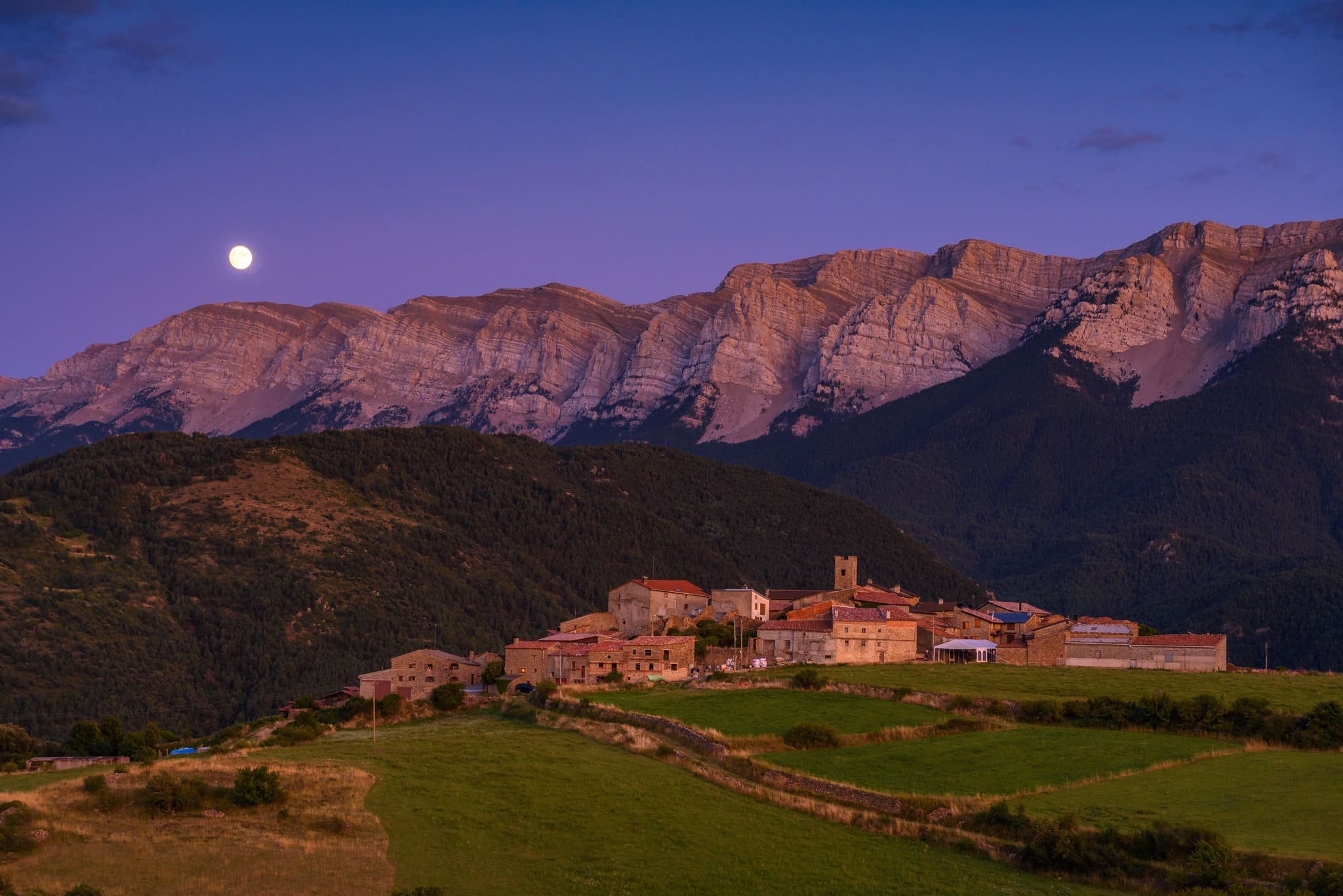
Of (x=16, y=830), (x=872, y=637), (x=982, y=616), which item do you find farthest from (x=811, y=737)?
(x=982, y=616)

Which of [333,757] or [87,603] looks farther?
[87,603]

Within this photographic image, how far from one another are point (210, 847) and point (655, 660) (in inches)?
1811

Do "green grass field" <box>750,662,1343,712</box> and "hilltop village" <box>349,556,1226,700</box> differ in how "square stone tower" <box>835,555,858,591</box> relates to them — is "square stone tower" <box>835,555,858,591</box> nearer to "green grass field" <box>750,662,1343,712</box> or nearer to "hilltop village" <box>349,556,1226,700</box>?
"hilltop village" <box>349,556,1226,700</box>

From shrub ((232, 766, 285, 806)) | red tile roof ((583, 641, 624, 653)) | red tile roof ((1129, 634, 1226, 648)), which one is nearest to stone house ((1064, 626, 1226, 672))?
red tile roof ((1129, 634, 1226, 648))

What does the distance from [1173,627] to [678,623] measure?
365 ft

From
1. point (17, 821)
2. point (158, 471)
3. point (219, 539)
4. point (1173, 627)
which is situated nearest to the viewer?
point (17, 821)

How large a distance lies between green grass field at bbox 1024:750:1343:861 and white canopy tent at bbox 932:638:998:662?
34958 mm

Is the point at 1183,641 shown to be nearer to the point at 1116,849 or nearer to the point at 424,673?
the point at 1116,849

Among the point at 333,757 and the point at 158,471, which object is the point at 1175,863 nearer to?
the point at 333,757

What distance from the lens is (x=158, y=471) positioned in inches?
7141

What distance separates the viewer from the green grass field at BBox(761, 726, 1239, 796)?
52969 millimetres

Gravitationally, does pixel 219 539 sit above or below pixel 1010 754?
above

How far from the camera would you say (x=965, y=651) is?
305ft

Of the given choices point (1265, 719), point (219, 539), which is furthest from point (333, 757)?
point (219, 539)
